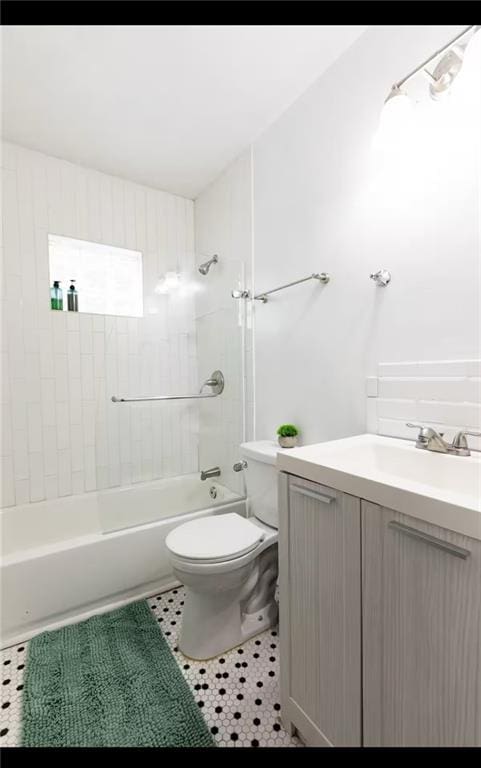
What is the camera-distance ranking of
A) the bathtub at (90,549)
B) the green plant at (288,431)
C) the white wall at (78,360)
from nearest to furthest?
the bathtub at (90,549) → the green plant at (288,431) → the white wall at (78,360)

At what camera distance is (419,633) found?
659mm

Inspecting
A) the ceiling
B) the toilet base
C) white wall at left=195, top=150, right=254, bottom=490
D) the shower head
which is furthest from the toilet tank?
the ceiling

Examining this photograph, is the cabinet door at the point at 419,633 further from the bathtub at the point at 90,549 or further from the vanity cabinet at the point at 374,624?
the bathtub at the point at 90,549

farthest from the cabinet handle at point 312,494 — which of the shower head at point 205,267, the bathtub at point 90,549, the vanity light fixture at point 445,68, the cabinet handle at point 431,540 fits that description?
the shower head at point 205,267

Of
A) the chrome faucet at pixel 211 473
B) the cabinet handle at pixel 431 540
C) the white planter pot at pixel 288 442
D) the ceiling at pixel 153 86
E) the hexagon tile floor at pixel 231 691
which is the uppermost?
the ceiling at pixel 153 86

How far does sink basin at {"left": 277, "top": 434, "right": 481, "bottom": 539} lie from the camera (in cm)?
62

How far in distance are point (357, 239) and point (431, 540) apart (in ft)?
3.90

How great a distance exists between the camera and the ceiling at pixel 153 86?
133cm

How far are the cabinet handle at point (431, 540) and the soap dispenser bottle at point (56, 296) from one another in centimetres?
221

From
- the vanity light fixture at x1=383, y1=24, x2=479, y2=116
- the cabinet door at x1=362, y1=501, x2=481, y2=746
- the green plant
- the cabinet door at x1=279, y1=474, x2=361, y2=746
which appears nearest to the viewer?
the cabinet door at x1=362, y1=501, x2=481, y2=746

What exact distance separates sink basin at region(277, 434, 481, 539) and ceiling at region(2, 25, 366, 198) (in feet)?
5.39

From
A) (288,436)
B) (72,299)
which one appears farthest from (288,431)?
(72,299)

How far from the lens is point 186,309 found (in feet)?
7.34

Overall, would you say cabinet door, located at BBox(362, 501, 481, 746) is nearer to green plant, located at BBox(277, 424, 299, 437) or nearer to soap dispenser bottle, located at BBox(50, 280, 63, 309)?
green plant, located at BBox(277, 424, 299, 437)
